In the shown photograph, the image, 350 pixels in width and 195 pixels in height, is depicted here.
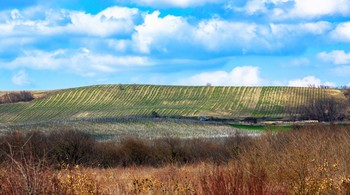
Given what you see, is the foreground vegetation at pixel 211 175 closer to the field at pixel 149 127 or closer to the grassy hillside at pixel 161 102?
the field at pixel 149 127

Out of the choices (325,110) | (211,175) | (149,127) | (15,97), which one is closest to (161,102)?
(15,97)

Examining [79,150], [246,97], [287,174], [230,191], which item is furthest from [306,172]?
[246,97]

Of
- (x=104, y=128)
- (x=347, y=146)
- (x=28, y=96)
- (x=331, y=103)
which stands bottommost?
(x=347, y=146)

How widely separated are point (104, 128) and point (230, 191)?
6202cm

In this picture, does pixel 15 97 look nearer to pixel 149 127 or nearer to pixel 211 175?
pixel 149 127

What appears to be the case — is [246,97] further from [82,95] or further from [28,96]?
[28,96]

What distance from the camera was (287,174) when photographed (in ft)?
54.1

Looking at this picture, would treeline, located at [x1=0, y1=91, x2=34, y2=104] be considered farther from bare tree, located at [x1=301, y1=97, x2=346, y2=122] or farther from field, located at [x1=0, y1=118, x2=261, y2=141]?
bare tree, located at [x1=301, y1=97, x2=346, y2=122]

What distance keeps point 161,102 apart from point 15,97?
115 feet

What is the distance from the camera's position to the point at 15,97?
433 ft

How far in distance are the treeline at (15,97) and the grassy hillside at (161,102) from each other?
4990 millimetres

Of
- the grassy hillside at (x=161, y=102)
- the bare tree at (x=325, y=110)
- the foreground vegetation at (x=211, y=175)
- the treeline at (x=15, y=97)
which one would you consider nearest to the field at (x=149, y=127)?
the bare tree at (x=325, y=110)

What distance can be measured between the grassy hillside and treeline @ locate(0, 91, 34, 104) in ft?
16.4

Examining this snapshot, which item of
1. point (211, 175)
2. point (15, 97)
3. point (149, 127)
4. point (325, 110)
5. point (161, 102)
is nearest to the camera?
point (211, 175)
